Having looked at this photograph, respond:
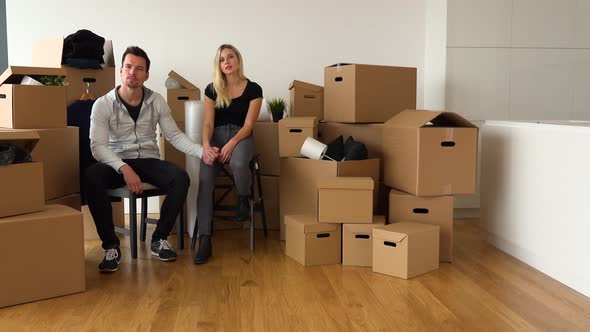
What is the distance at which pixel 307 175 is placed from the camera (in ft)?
11.9

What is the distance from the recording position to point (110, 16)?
15.0 ft

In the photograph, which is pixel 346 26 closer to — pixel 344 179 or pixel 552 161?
pixel 344 179

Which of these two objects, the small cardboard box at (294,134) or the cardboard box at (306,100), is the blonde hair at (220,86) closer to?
the small cardboard box at (294,134)

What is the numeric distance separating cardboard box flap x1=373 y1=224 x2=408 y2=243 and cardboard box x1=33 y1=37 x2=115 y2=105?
2042 millimetres

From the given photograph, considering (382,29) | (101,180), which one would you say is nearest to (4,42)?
(101,180)

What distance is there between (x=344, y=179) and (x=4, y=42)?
9.88ft

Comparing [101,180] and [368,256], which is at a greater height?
[101,180]

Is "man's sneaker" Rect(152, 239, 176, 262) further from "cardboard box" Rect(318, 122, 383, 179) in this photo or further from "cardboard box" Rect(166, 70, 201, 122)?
"cardboard box" Rect(318, 122, 383, 179)

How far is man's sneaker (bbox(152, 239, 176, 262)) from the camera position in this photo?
10.8ft

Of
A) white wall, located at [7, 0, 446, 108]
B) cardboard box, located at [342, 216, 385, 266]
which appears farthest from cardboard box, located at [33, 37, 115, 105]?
cardboard box, located at [342, 216, 385, 266]

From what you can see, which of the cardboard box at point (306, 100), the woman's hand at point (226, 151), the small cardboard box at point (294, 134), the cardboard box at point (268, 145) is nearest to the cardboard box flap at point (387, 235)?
the small cardboard box at point (294, 134)

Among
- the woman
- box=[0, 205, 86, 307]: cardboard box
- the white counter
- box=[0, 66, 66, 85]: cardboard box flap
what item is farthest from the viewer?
the woman

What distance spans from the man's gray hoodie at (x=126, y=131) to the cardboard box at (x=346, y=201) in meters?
0.78

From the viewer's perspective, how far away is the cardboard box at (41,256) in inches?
101
